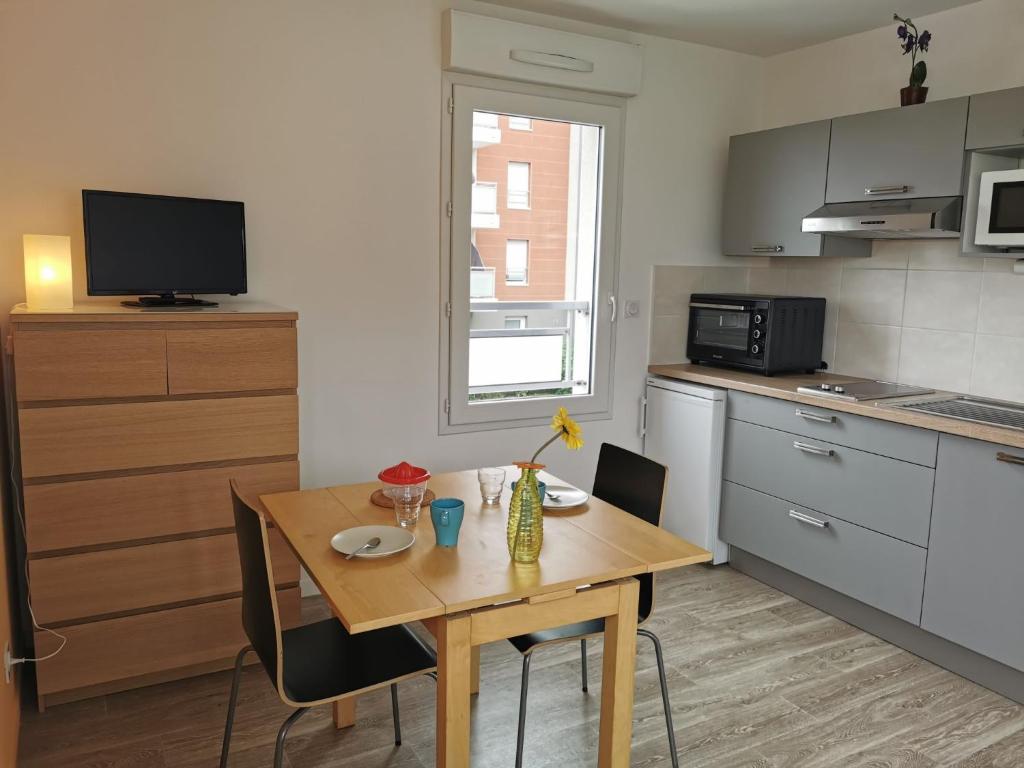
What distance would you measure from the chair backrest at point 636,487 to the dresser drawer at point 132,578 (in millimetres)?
1370

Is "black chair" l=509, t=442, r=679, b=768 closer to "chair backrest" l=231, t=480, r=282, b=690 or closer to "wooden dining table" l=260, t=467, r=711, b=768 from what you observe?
"wooden dining table" l=260, t=467, r=711, b=768

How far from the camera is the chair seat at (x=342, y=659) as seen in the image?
6.59 feet

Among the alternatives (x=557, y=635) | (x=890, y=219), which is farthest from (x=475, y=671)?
(x=890, y=219)

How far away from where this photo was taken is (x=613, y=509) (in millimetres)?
2502

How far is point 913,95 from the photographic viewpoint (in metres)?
3.51

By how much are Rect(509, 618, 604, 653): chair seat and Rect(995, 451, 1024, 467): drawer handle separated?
61.6 inches

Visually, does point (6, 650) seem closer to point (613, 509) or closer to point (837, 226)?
point (613, 509)

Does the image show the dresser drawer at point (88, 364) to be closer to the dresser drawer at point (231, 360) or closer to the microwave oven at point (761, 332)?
the dresser drawer at point (231, 360)

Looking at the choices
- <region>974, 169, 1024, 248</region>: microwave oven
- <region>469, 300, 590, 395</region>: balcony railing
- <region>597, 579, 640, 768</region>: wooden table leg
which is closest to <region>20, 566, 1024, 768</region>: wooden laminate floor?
<region>597, 579, 640, 768</region>: wooden table leg

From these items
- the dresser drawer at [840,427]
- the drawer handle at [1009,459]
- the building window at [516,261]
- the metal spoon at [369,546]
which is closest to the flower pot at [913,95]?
the dresser drawer at [840,427]

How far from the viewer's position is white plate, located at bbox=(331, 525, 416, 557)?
2.04m

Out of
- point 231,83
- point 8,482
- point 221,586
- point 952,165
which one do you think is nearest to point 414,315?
point 231,83

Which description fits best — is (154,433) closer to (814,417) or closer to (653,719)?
(653,719)

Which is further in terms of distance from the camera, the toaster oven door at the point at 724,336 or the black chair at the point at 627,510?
the toaster oven door at the point at 724,336
